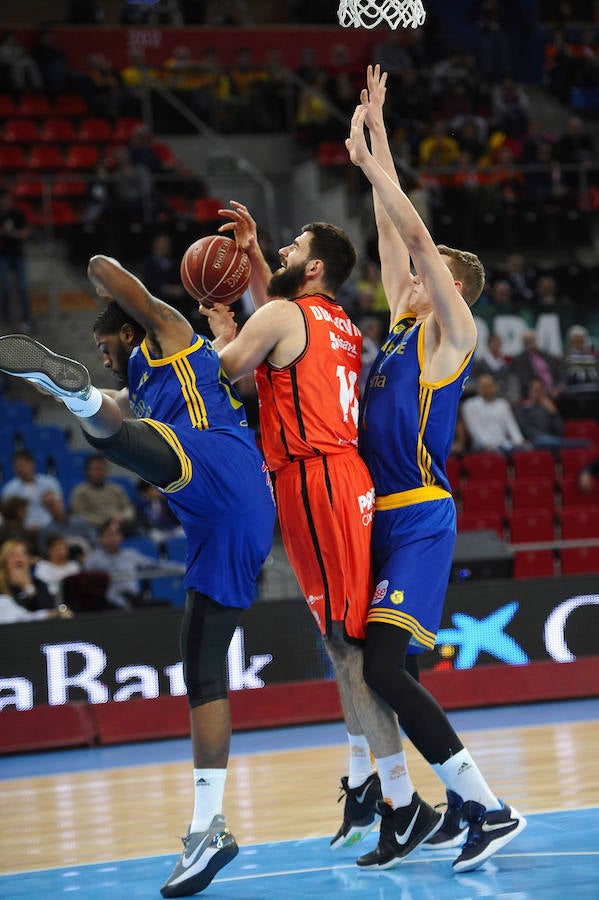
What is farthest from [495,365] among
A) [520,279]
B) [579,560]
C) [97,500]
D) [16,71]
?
[16,71]

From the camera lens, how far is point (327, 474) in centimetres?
536

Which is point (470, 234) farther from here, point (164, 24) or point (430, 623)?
point (430, 623)

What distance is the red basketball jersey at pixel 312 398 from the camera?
543cm

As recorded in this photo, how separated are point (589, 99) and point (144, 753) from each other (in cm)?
1559

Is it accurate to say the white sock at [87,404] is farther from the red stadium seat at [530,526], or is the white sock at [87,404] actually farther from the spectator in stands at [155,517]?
the red stadium seat at [530,526]

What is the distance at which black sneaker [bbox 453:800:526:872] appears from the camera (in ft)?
16.8

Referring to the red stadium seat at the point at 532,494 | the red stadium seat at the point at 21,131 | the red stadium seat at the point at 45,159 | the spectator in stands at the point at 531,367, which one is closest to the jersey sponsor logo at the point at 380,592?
the red stadium seat at the point at 532,494

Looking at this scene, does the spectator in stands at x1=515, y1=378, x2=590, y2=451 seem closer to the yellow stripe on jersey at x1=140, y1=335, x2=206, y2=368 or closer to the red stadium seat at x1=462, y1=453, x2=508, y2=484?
the red stadium seat at x1=462, y1=453, x2=508, y2=484

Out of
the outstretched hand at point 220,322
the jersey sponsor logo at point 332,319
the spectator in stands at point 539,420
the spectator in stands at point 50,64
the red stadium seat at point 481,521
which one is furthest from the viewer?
the spectator in stands at point 50,64

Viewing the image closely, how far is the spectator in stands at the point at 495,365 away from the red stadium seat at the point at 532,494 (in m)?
1.56

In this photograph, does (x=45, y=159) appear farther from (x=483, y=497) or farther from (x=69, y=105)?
(x=483, y=497)

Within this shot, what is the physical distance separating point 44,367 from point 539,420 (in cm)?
1051

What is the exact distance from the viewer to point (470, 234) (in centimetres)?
1709

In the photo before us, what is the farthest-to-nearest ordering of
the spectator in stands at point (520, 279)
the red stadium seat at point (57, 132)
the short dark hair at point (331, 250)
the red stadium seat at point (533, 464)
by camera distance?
the red stadium seat at point (57, 132)
the spectator in stands at point (520, 279)
the red stadium seat at point (533, 464)
the short dark hair at point (331, 250)
